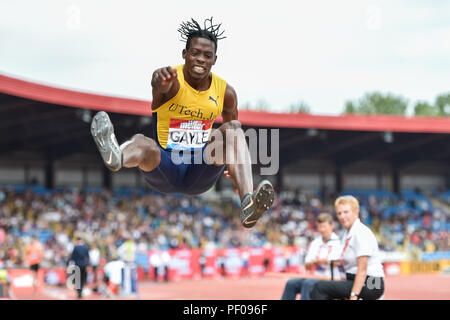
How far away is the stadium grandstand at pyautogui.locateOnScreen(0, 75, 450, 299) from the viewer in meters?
18.7

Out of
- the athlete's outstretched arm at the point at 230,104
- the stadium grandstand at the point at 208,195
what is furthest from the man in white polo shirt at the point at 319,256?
the stadium grandstand at the point at 208,195

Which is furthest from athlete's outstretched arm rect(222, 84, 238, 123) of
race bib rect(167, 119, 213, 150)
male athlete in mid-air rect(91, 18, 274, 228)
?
race bib rect(167, 119, 213, 150)

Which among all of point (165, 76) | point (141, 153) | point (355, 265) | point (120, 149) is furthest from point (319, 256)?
point (165, 76)

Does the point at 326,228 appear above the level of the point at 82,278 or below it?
above

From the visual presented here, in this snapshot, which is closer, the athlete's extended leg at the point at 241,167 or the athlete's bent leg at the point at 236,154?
the athlete's extended leg at the point at 241,167

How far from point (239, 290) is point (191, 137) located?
11635 mm

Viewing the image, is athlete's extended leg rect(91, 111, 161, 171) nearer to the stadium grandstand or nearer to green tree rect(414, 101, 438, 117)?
the stadium grandstand

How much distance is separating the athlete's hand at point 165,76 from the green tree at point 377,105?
80.4m

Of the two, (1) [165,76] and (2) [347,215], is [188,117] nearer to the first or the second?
(1) [165,76]

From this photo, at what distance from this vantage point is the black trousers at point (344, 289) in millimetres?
5953

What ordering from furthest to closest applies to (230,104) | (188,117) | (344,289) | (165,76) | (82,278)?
(82,278) → (344,289) → (230,104) → (188,117) → (165,76)

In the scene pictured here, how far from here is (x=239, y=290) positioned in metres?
16.3

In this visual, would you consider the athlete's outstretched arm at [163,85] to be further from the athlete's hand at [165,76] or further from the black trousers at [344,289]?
the black trousers at [344,289]
